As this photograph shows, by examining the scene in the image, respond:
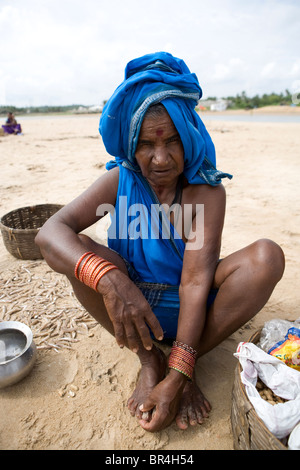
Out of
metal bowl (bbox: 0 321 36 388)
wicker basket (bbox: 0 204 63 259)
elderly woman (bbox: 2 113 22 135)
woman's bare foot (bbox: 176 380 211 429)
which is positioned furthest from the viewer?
elderly woman (bbox: 2 113 22 135)

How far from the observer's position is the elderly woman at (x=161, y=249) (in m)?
1.54

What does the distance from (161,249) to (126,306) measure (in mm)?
443

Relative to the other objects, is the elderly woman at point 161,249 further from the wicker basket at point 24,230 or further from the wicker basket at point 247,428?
the wicker basket at point 24,230

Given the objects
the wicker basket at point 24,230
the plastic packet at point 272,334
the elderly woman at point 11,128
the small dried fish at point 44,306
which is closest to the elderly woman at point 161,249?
the plastic packet at point 272,334

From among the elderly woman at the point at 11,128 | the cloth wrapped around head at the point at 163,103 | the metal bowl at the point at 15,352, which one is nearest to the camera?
the cloth wrapped around head at the point at 163,103

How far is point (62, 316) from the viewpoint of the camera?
96.9 inches

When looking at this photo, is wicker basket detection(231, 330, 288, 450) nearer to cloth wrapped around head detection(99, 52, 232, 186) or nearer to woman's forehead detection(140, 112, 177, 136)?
cloth wrapped around head detection(99, 52, 232, 186)

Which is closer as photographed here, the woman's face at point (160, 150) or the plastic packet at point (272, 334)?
the woman's face at point (160, 150)

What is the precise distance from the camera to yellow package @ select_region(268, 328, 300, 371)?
1.57 metres

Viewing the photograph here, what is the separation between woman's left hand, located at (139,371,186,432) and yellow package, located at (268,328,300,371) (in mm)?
498

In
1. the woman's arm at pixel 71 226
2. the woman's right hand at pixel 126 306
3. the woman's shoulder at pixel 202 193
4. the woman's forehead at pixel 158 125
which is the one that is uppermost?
the woman's forehead at pixel 158 125

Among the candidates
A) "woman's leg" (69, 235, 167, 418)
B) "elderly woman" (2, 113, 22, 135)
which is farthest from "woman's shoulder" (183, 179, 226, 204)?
"elderly woman" (2, 113, 22, 135)

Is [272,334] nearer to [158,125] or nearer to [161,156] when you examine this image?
[161,156]

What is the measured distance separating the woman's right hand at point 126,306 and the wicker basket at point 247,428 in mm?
465
